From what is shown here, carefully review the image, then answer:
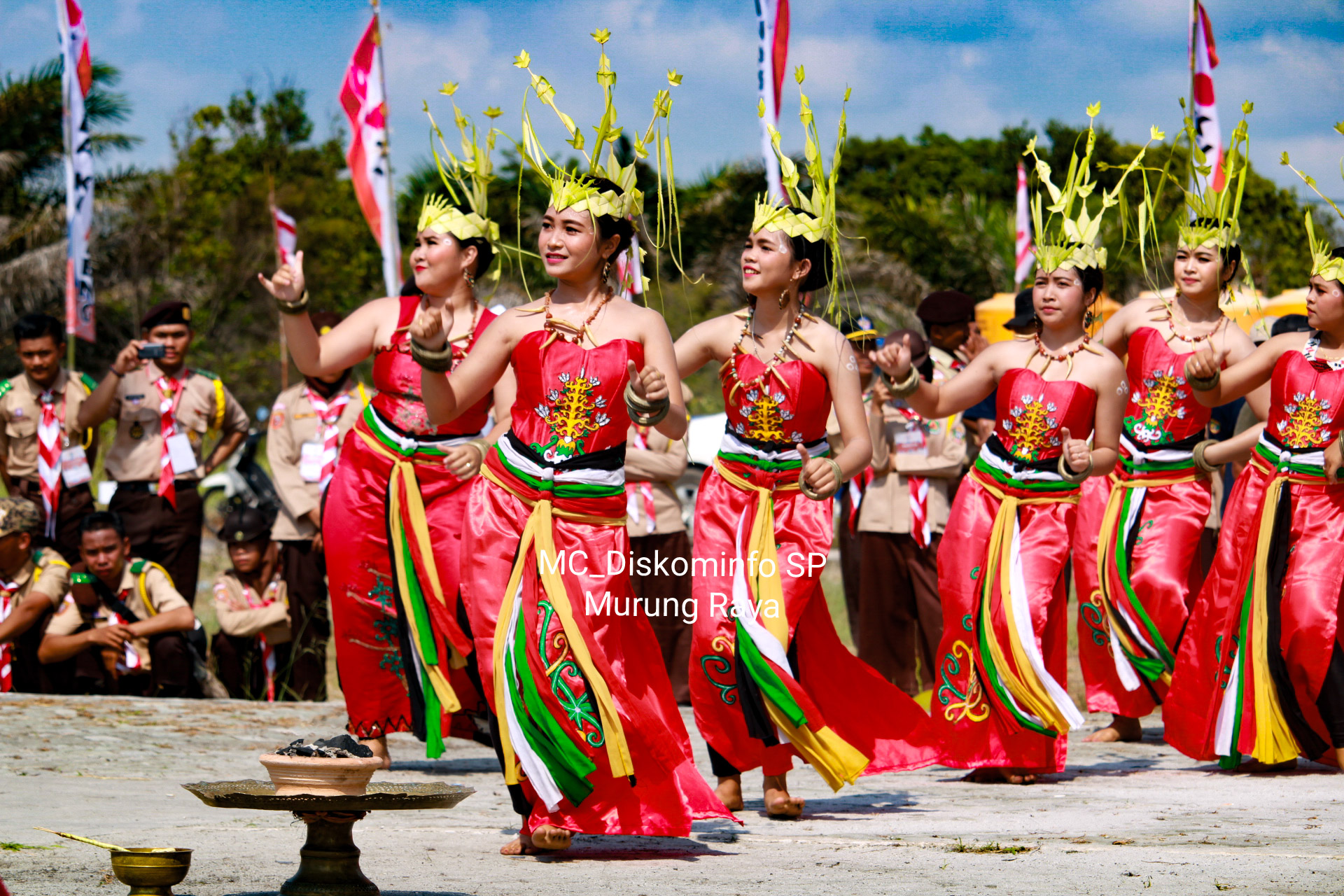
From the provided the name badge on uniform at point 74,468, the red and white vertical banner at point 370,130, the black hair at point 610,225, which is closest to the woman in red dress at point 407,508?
the black hair at point 610,225

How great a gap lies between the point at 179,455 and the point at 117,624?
38.1 inches

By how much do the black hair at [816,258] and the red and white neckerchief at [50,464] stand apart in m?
4.46

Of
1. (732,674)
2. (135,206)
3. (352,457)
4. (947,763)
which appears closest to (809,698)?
(732,674)

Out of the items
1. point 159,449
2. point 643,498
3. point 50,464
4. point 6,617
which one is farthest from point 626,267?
point 50,464

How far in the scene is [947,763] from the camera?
602 centimetres

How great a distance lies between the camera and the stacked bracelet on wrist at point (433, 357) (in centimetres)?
452

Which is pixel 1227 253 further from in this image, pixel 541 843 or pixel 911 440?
pixel 541 843

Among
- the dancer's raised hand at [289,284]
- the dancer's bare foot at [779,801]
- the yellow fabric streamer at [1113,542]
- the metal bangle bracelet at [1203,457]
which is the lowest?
the dancer's bare foot at [779,801]

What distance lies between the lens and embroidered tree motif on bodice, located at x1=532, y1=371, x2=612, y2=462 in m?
4.67

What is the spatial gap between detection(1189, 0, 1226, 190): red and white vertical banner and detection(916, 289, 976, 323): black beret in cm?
244

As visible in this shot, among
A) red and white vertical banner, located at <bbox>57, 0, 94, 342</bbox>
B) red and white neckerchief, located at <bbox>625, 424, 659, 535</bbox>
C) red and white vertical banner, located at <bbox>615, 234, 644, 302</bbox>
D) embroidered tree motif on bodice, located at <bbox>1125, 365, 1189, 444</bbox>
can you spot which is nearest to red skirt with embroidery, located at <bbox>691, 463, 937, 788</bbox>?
red and white vertical banner, located at <bbox>615, 234, 644, 302</bbox>

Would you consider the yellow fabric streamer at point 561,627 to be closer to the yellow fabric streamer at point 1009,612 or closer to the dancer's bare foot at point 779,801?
the dancer's bare foot at point 779,801

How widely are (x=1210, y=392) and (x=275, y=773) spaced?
433cm

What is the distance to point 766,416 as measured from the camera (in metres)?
5.39
